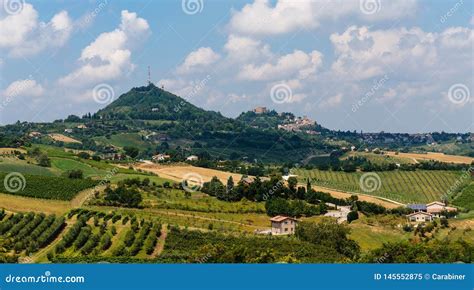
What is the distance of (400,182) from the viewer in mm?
102875

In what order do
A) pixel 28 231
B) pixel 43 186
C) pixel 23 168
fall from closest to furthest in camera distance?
1. pixel 28 231
2. pixel 43 186
3. pixel 23 168

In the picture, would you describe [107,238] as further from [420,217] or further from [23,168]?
[420,217]

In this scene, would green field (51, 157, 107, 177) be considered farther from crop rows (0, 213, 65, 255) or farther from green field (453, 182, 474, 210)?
green field (453, 182, 474, 210)

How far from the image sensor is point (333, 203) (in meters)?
74.5

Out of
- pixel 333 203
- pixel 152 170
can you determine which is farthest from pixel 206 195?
pixel 152 170

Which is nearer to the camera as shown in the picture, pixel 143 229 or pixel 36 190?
pixel 143 229

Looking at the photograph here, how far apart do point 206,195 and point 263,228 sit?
15.5 m

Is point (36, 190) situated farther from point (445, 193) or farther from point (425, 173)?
point (425, 173)

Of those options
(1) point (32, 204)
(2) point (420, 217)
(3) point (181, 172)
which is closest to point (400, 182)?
(3) point (181, 172)

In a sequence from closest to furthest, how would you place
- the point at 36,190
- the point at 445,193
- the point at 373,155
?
the point at 36,190
the point at 445,193
the point at 373,155

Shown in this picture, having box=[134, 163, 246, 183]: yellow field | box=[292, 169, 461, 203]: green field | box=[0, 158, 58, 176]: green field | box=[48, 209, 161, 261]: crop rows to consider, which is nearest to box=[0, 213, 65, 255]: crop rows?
box=[48, 209, 161, 261]: crop rows

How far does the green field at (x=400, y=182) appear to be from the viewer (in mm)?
93812

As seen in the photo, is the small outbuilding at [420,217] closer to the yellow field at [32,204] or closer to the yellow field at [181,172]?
the yellow field at [181,172]

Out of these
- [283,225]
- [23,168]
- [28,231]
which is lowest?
[283,225]
